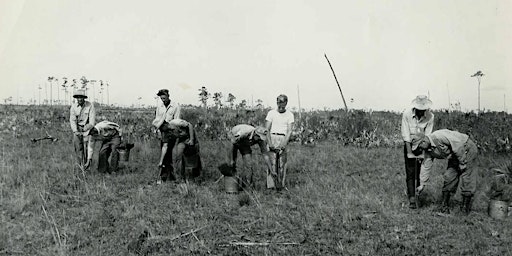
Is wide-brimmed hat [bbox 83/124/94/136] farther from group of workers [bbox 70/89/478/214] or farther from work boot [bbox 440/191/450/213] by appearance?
work boot [bbox 440/191/450/213]

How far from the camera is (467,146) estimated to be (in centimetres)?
652

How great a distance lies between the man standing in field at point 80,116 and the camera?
383 inches

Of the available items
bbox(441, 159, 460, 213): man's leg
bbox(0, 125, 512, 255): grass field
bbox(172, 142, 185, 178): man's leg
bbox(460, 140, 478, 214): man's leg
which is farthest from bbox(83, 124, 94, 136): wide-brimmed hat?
bbox(460, 140, 478, 214): man's leg

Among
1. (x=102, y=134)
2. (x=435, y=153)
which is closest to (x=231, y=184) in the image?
(x=102, y=134)

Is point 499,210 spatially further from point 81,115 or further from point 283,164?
point 81,115

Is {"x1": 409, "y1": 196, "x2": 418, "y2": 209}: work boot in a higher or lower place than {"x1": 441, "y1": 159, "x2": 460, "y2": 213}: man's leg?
lower

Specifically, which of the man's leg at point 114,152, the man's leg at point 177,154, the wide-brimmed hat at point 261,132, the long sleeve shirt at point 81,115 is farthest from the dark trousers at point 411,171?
the long sleeve shirt at point 81,115

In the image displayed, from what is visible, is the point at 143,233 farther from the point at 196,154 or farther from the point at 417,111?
the point at 417,111

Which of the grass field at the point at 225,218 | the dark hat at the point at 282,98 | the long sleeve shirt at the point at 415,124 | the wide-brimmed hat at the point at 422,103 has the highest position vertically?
the dark hat at the point at 282,98

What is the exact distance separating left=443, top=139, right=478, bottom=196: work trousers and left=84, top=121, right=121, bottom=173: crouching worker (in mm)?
7196

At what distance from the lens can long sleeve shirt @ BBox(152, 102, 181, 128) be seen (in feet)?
28.7

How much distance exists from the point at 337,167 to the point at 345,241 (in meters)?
6.01

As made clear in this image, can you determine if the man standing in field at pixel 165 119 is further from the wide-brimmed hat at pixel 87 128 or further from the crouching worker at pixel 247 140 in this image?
the wide-brimmed hat at pixel 87 128

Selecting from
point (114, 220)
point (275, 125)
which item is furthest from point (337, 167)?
point (114, 220)
